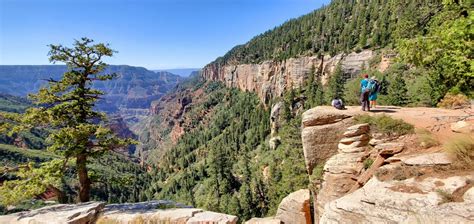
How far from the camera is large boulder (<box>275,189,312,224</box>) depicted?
20.3 meters

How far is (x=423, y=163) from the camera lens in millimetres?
10719

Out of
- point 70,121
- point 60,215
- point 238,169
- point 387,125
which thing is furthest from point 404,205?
point 238,169

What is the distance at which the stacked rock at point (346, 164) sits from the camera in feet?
48.1

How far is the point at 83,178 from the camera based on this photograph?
18.2 m

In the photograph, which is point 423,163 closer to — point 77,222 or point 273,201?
point 77,222

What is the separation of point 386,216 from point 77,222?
13.3m

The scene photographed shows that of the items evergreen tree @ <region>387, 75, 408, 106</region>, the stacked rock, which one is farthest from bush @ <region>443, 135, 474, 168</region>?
evergreen tree @ <region>387, 75, 408, 106</region>

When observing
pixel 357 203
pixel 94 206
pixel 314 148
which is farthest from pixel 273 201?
pixel 357 203

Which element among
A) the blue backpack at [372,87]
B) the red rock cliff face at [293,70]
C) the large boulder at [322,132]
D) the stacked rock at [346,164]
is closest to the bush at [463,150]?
the stacked rock at [346,164]

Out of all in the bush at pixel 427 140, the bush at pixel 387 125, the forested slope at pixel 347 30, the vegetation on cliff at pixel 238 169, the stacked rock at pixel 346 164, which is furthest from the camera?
the forested slope at pixel 347 30

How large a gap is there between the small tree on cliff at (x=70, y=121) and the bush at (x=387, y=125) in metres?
14.6

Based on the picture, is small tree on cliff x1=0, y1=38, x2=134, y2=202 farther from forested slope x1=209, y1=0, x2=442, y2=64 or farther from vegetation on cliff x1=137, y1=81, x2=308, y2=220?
forested slope x1=209, y1=0, x2=442, y2=64

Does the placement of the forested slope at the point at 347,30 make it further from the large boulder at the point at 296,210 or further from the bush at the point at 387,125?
the bush at the point at 387,125

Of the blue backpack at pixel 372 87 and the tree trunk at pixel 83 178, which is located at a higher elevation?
the blue backpack at pixel 372 87
